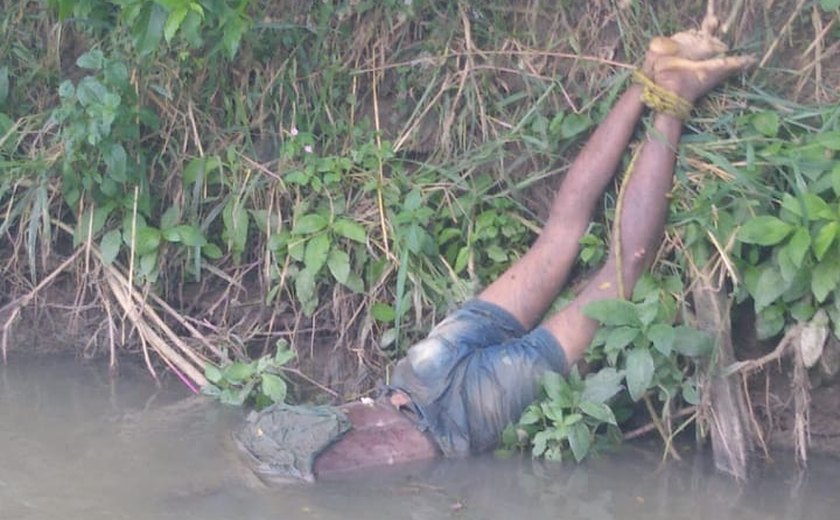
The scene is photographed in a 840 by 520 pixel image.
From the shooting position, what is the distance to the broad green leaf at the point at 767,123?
3570mm

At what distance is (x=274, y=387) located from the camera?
12.1 ft

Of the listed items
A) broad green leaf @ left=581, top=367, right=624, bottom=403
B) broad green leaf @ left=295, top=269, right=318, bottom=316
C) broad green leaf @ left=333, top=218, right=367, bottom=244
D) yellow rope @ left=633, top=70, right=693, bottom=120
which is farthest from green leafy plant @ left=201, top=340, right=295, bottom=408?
yellow rope @ left=633, top=70, right=693, bottom=120

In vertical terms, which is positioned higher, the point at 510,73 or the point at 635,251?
the point at 510,73

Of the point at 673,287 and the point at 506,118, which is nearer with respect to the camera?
the point at 673,287

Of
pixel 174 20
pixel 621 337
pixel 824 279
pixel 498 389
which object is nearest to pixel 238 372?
pixel 498 389

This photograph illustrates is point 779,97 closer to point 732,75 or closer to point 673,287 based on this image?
point 732,75

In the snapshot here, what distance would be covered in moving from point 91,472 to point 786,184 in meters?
1.97

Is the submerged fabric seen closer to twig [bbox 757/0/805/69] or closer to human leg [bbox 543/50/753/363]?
human leg [bbox 543/50/753/363]

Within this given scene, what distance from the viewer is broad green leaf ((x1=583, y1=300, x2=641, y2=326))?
343 cm

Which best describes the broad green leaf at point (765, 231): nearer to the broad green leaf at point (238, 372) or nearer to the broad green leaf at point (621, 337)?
the broad green leaf at point (621, 337)

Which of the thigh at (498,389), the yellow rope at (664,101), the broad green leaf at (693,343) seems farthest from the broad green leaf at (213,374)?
the yellow rope at (664,101)

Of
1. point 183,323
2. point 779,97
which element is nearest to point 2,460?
point 183,323

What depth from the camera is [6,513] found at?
3131 millimetres

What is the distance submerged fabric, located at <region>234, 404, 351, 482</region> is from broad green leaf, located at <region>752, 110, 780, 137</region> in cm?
137
